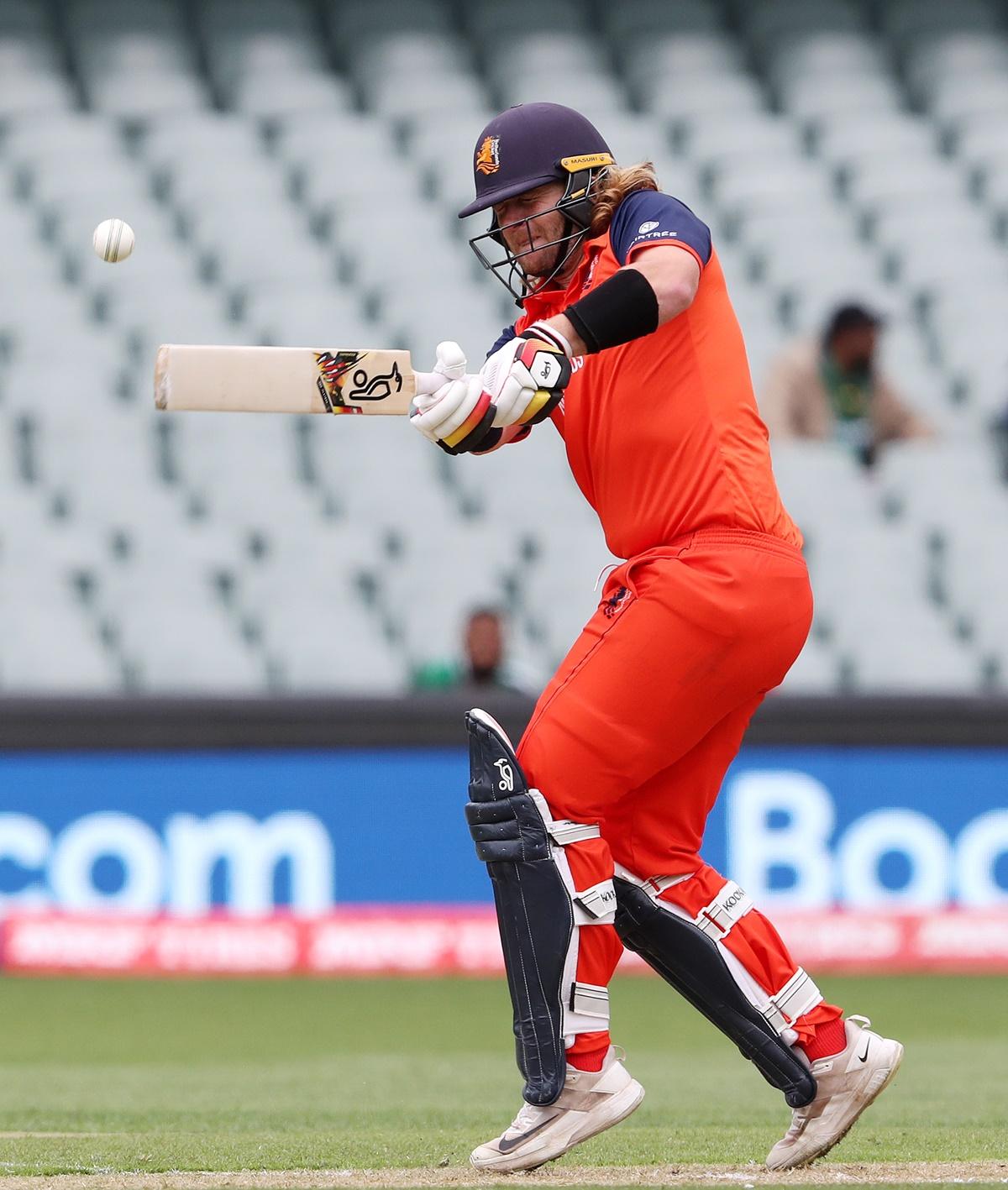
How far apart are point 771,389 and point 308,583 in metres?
2.46

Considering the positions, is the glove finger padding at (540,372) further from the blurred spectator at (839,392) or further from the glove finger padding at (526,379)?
the blurred spectator at (839,392)

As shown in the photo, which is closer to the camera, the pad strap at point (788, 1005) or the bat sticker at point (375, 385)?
the bat sticker at point (375, 385)

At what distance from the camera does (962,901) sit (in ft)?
30.1

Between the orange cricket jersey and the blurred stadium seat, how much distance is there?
602 centimetres

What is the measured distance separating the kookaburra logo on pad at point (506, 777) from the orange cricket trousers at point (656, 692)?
1.5 inches

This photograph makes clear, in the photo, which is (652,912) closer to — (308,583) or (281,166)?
(308,583)

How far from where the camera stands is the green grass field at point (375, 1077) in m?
4.45

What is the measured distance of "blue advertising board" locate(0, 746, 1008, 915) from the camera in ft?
29.1

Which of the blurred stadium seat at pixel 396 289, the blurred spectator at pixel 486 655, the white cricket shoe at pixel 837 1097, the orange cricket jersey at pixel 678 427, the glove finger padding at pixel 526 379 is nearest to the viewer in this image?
the glove finger padding at pixel 526 379

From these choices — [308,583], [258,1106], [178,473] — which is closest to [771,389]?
[308,583]

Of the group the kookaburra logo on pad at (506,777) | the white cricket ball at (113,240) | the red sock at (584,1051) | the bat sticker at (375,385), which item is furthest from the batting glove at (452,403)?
the red sock at (584,1051)

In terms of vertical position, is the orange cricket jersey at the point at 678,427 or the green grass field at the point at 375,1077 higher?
the orange cricket jersey at the point at 678,427

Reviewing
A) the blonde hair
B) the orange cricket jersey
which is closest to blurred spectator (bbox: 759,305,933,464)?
the blonde hair

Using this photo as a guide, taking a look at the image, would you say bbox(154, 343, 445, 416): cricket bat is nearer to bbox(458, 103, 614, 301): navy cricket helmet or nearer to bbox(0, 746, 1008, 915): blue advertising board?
bbox(458, 103, 614, 301): navy cricket helmet
